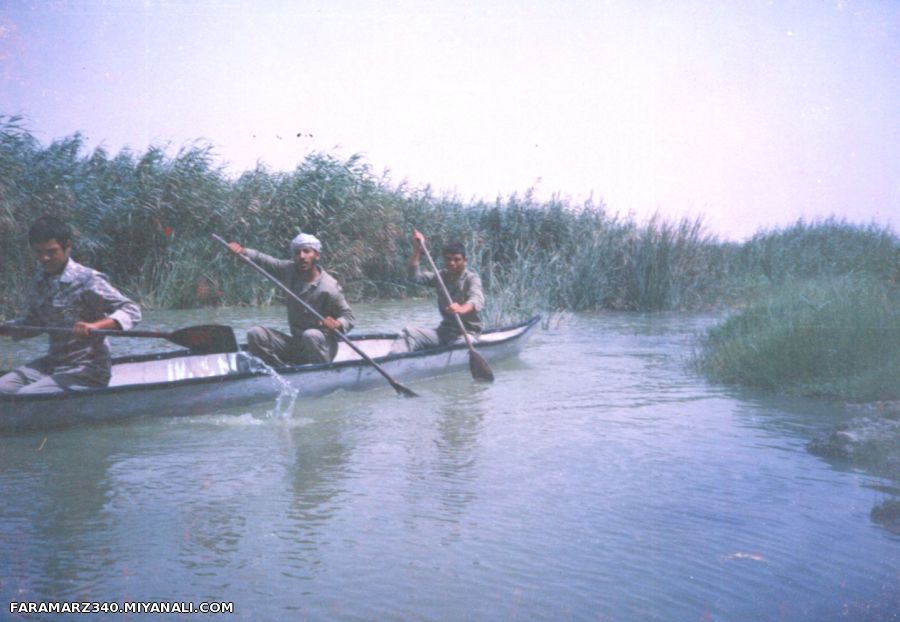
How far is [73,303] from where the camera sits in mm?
5590

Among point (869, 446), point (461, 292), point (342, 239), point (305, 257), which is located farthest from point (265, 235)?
point (869, 446)

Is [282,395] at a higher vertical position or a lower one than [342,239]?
lower

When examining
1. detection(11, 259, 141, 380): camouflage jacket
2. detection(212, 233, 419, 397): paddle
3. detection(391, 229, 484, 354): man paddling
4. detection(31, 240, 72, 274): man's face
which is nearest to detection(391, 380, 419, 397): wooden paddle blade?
detection(212, 233, 419, 397): paddle

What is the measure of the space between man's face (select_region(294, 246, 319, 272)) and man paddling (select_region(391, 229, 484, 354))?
5.51 ft

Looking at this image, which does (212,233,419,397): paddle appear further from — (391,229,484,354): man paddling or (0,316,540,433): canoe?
(391,229,484,354): man paddling

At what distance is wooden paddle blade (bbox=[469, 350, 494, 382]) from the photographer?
354 inches

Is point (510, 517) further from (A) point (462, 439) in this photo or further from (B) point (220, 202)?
(B) point (220, 202)

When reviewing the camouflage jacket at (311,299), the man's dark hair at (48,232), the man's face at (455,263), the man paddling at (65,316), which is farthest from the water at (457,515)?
the man's face at (455,263)

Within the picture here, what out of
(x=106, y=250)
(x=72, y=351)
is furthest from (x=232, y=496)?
(x=106, y=250)

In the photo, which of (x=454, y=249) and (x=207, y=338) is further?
(x=454, y=249)

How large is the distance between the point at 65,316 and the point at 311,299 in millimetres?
2519

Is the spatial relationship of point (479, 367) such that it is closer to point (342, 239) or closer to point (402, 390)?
point (402, 390)

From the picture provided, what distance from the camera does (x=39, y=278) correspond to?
18.5 ft

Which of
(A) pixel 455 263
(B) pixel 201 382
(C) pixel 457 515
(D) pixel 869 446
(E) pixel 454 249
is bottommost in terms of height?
(C) pixel 457 515
